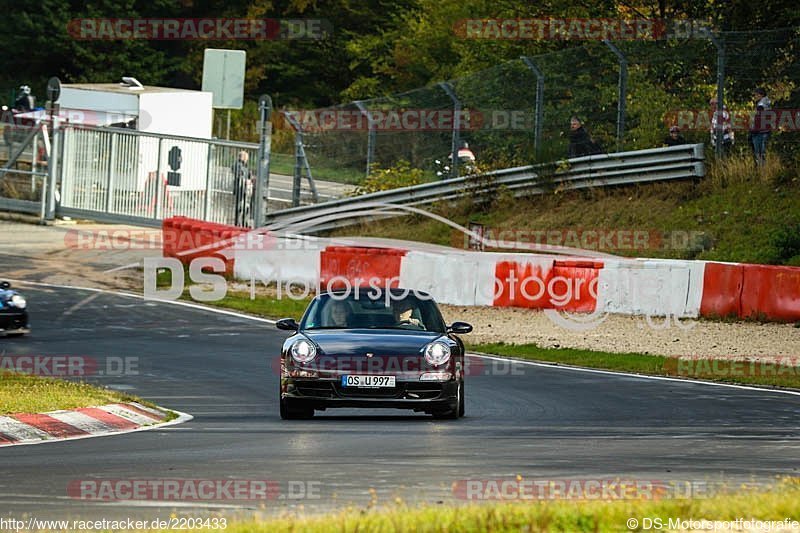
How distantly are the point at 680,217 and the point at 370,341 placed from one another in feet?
51.3

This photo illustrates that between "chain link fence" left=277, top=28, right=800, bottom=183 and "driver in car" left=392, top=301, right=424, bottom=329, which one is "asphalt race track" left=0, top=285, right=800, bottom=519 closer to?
"driver in car" left=392, top=301, right=424, bottom=329

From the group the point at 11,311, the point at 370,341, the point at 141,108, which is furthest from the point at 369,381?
the point at 141,108

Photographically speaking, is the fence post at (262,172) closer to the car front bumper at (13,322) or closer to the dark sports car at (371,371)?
the car front bumper at (13,322)

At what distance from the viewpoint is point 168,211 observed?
3412 centimetres

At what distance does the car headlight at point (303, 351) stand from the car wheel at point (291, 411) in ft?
1.45

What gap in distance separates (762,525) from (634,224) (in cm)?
2163

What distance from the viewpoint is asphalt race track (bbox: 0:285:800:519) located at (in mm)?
9422

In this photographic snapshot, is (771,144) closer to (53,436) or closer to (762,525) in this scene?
(53,436)

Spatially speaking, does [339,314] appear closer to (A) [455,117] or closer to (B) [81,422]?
(B) [81,422]

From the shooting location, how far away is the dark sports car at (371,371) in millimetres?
13453

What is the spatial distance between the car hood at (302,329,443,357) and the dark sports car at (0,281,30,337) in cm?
769

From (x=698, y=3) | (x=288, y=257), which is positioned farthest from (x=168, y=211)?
(x=698, y=3)

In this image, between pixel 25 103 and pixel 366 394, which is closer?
pixel 366 394

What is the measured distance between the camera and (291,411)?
13836mm
